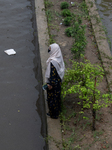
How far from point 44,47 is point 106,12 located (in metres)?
3.48

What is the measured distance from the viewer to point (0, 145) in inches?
167

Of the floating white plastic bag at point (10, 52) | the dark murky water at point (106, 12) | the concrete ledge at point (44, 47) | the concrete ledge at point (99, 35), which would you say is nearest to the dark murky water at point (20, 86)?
the floating white plastic bag at point (10, 52)

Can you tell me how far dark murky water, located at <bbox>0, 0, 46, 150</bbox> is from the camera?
4.40 metres

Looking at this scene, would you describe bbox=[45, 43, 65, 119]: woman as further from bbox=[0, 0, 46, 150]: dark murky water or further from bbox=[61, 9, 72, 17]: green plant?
bbox=[61, 9, 72, 17]: green plant

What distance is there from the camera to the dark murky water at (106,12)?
23.9ft

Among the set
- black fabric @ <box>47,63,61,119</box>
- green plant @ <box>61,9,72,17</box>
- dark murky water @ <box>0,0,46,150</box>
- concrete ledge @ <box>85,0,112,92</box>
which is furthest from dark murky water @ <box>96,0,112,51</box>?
black fabric @ <box>47,63,61,119</box>

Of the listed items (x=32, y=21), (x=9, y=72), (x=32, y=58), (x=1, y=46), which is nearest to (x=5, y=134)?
(x=9, y=72)

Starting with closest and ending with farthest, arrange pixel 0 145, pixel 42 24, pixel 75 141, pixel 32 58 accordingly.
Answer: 1. pixel 75 141
2. pixel 0 145
3. pixel 32 58
4. pixel 42 24

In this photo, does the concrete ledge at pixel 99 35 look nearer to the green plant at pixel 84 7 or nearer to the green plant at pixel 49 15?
the green plant at pixel 84 7

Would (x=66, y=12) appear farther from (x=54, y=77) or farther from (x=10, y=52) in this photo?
(x=54, y=77)

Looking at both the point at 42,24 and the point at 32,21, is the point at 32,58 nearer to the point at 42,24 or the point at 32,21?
the point at 42,24

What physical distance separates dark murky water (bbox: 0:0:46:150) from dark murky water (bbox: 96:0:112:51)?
8.61ft

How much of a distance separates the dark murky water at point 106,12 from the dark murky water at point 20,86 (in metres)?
2.62

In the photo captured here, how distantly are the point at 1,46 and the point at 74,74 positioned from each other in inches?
140
